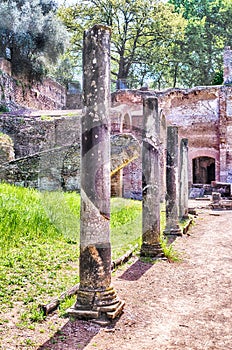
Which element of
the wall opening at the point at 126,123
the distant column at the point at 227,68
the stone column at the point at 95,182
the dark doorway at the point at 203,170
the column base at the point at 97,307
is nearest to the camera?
the column base at the point at 97,307

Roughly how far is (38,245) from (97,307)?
7.92 feet

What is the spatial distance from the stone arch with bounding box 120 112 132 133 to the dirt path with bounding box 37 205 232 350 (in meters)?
15.6

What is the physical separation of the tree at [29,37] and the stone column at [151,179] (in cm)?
1805

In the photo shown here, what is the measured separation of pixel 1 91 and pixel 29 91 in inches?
159

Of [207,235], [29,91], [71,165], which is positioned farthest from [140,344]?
[29,91]

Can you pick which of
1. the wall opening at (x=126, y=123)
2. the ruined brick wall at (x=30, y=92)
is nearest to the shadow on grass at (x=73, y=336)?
the ruined brick wall at (x=30, y=92)

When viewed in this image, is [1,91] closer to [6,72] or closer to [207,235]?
[6,72]

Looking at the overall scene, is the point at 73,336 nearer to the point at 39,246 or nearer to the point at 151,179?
the point at 39,246

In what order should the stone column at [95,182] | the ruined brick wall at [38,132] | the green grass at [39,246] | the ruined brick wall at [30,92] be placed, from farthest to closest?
the ruined brick wall at [30,92] < the ruined brick wall at [38,132] < the green grass at [39,246] < the stone column at [95,182]

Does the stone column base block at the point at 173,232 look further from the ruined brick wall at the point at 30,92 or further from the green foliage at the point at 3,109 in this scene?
the ruined brick wall at the point at 30,92

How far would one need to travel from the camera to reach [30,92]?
984 inches

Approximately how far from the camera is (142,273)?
6.07 metres

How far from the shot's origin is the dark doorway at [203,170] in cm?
2809

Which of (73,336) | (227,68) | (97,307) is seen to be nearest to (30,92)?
(227,68)
